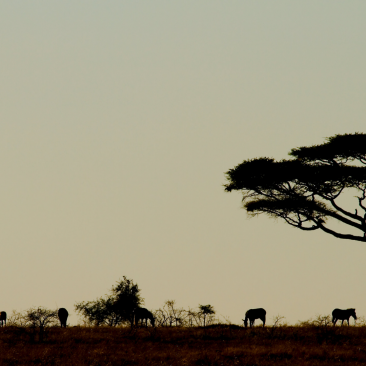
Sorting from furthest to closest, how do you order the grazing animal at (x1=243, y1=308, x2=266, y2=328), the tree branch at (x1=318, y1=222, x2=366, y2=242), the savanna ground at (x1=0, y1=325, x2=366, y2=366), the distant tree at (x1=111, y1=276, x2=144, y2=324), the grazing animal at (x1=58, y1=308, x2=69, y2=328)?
the distant tree at (x1=111, y1=276, x2=144, y2=324) < the grazing animal at (x1=58, y1=308, x2=69, y2=328) < the grazing animal at (x1=243, y1=308, x2=266, y2=328) < the tree branch at (x1=318, y1=222, x2=366, y2=242) < the savanna ground at (x1=0, y1=325, x2=366, y2=366)

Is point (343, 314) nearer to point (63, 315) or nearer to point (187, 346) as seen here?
point (187, 346)

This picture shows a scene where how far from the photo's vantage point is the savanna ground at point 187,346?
23.5 meters

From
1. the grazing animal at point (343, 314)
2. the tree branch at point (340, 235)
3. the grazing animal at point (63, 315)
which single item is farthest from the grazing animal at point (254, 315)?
the grazing animal at point (63, 315)

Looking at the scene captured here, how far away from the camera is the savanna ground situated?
23.5 meters

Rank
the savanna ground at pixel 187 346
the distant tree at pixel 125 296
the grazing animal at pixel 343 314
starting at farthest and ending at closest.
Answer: the distant tree at pixel 125 296 < the grazing animal at pixel 343 314 < the savanna ground at pixel 187 346

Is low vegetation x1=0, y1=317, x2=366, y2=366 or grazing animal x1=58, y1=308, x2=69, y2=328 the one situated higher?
grazing animal x1=58, y1=308, x2=69, y2=328

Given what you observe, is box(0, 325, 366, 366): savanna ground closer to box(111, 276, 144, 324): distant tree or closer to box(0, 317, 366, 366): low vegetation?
box(0, 317, 366, 366): low vegetation

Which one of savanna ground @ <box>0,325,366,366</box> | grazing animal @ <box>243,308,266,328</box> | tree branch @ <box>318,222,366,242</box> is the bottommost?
savanna ground @ <box>0,325,366,366</box>

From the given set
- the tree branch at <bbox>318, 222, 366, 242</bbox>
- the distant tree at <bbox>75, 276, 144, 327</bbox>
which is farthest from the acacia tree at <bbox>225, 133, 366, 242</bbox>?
the distant tree at <bbox>75, 276, 144, 327</bbox>

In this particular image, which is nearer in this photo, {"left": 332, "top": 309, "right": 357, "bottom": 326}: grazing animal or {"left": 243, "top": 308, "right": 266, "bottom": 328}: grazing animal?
{"left": 332, "top": 309, "right": 357, "bottom": 326}: grazing animal

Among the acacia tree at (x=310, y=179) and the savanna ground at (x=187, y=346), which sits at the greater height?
the acacia tree at (x=310, y=179)

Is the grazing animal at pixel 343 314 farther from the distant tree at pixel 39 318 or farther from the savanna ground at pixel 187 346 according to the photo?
the distant tree at pixel 39 318

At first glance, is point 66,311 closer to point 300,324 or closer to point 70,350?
point 70,350

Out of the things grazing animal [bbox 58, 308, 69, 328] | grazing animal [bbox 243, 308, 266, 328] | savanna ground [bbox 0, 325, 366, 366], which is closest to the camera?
savanna ground [bbox 0, 325, 366, 366]
